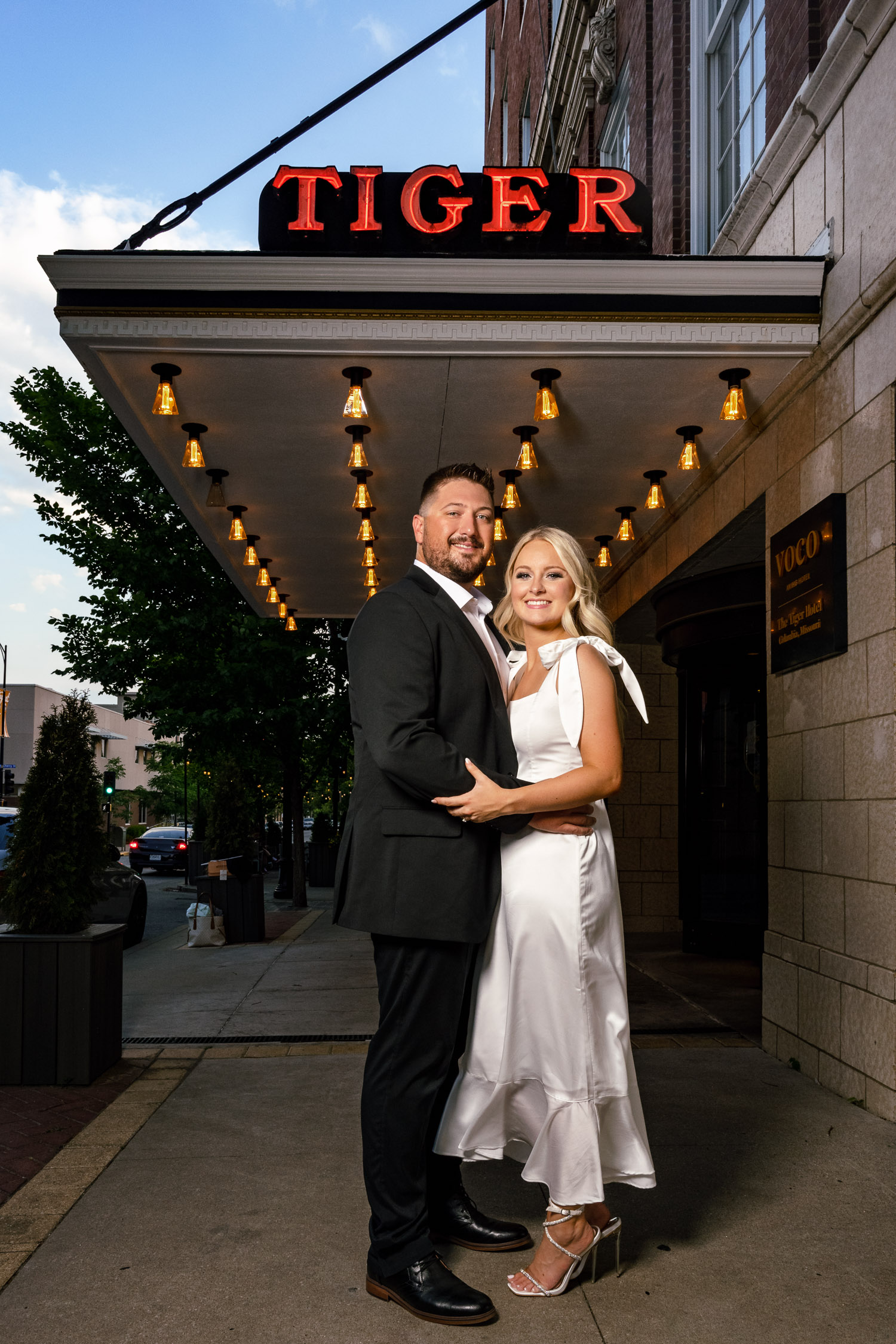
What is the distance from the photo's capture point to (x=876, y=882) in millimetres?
5250

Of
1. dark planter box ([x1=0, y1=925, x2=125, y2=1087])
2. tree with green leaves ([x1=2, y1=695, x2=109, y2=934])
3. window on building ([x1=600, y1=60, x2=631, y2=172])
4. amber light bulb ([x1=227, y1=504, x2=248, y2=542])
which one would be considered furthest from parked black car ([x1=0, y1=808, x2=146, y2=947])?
window on building ([x1=600, y1=60, x2=631, y2=172])

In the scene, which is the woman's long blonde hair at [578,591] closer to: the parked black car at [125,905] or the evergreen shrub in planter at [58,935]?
the evergreen shrub in planter at [58,935]

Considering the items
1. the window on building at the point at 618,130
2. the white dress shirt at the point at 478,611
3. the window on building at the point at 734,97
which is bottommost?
the white dress shirt at the point at 478,611

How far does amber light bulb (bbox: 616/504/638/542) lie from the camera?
10266 millimetres

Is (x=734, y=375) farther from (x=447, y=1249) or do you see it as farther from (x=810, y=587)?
(x=447, y=1249)

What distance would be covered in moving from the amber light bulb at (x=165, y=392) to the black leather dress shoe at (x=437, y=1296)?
5.31m

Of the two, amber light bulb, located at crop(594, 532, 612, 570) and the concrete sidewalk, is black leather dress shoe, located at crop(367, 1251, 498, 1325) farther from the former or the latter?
amber light bulb, located at crop(594, 532, 612, 570)

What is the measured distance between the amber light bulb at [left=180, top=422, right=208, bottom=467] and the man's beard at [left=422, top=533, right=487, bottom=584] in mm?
5025

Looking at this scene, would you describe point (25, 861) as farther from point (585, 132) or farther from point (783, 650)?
point (585, 132)

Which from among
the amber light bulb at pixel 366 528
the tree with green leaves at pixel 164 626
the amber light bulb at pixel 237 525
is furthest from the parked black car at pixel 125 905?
the amber light bulb at pixel 366 528

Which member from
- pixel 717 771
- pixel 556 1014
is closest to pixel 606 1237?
pixel 556 1014

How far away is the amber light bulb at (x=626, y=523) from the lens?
10.3 m

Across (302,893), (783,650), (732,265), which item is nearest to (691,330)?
(732,265)

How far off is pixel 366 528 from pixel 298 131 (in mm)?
4205
